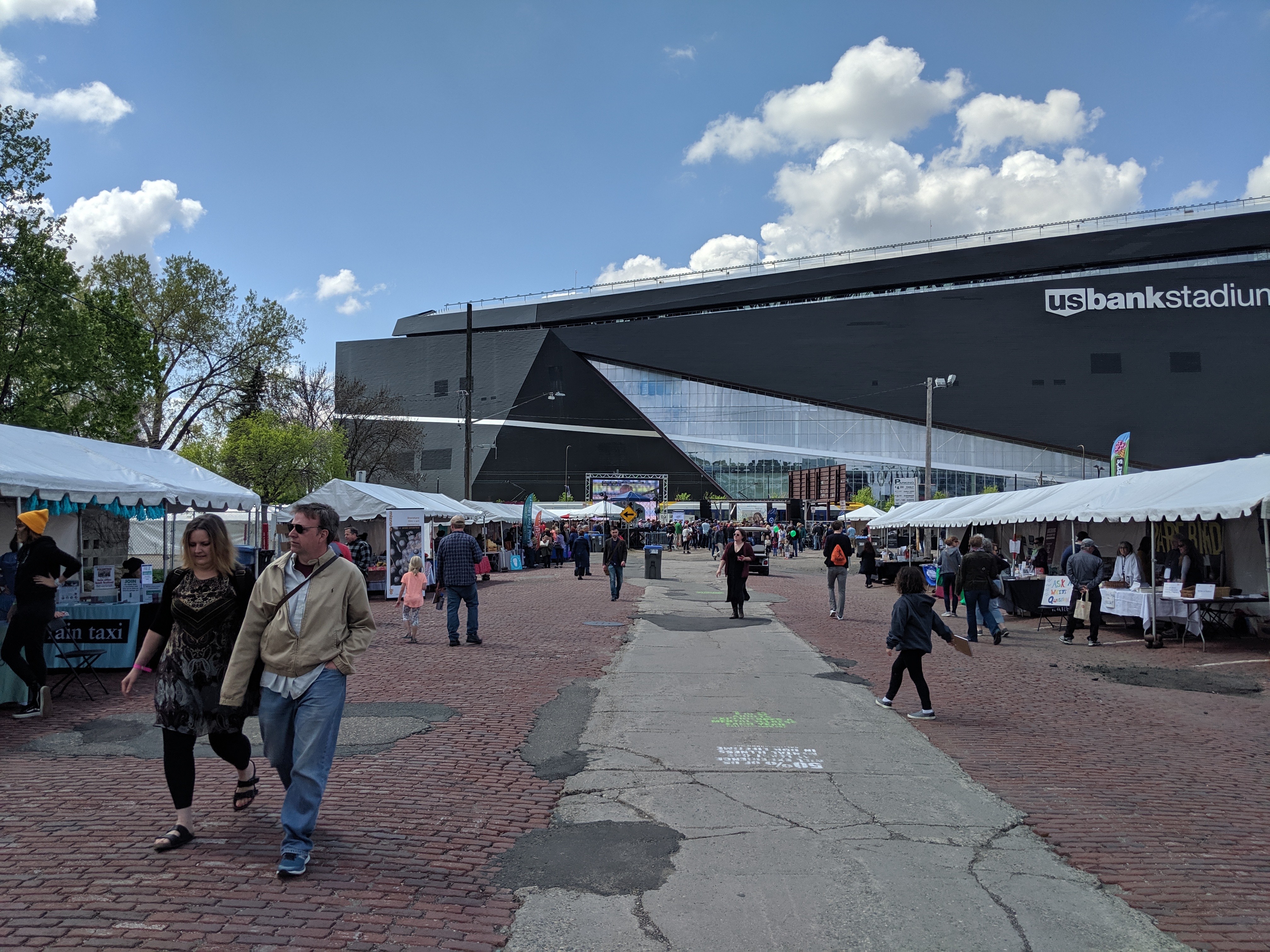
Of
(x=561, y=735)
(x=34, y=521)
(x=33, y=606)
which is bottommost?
(x=561, y=735)

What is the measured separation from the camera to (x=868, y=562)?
27.2 m

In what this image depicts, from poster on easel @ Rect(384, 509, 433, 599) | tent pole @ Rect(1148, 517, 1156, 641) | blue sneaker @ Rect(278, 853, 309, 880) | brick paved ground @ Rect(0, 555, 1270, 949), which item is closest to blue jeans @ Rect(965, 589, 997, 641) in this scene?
tent pole @ Rect(1148, 517, 1156, 641)

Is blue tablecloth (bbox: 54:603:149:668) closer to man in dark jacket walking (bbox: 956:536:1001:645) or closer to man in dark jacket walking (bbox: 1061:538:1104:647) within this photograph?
man in dark jacket walking (bbox: 956:536:1001:645)

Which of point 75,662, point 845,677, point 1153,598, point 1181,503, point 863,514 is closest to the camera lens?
point 75,662

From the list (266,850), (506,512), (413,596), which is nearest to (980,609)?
(413,596)

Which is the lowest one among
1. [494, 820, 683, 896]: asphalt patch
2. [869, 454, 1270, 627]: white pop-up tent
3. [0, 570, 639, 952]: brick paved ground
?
[494, 820, 683, 896]: asphalt patch

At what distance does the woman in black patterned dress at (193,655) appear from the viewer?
4492mm

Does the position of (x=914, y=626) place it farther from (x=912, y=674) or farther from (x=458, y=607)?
(x=458, y=607)

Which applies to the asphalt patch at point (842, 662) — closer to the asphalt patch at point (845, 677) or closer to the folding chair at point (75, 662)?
the asphalt patch at point (845, 677)

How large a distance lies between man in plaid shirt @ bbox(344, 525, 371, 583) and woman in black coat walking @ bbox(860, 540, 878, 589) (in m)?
14.4

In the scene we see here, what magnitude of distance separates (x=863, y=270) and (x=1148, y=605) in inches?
2429

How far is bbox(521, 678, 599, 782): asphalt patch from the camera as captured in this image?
639 centimetres

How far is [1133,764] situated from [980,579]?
7356mm

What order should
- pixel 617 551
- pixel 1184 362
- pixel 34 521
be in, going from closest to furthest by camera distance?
1. pixel 34 521
2. pixel 617 551
3. pixel 1184 362
